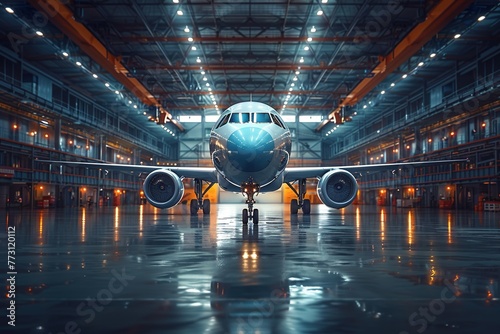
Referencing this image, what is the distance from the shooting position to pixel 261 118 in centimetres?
1500

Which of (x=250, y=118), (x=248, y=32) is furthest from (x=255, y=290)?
(x=248, y=32)

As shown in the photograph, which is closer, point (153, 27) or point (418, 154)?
point (153, 27)

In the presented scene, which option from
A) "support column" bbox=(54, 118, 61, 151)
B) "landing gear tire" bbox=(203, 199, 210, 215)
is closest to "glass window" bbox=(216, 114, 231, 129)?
"landing gear tire" bbox=(203, 199, 210, 215)

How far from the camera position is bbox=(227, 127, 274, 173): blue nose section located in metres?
13.5

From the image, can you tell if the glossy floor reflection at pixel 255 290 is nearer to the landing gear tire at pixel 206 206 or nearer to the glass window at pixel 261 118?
the glass window at pixel 261 118

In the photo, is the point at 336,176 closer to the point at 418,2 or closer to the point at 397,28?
the point at 418,2

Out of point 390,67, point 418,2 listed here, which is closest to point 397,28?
point 390,67

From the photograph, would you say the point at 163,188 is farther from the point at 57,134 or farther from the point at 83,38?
the point at 57,134

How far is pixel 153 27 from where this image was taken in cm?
3381

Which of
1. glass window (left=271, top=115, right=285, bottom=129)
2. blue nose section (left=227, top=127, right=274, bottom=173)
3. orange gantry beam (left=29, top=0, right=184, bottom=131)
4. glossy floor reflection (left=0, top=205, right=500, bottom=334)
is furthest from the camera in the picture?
orange gantry beam (left=29, top=0, right=184, bottom=131)

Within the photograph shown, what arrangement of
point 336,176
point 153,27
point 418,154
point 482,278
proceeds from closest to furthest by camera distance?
1. point 482,278
2. point 336,176
3. point 153,27
4. point 418,154

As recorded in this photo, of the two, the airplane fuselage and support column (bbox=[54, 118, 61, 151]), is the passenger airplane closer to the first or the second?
the airplane fuselage

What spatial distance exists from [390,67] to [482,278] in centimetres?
3235

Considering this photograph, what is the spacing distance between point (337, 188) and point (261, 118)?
593 cm
